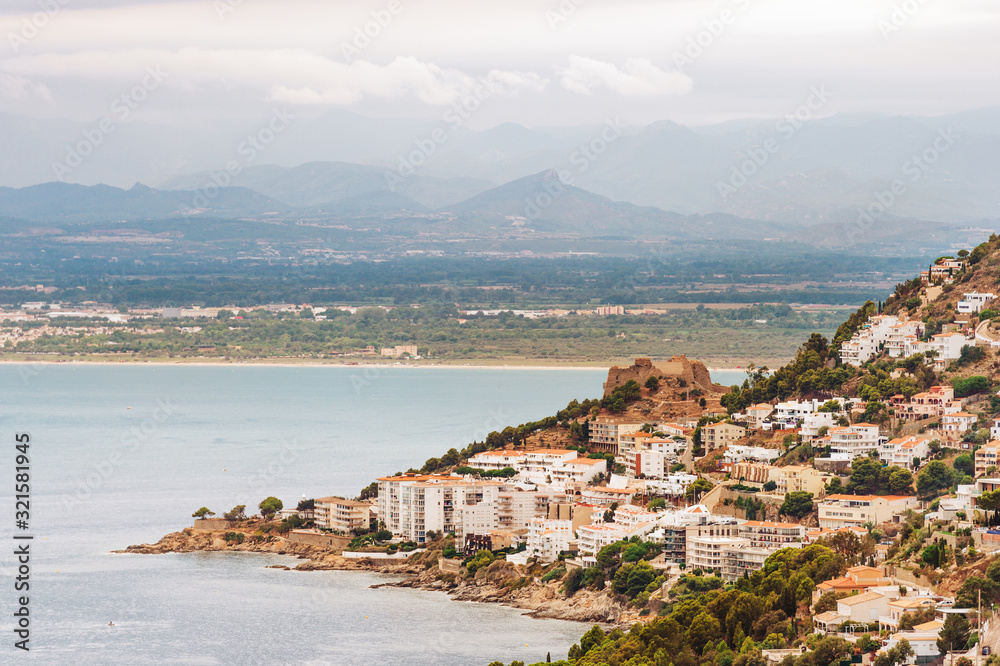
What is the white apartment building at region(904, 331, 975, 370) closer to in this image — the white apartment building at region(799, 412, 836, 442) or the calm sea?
the white apartment building at region(799, 412, 836, 442)

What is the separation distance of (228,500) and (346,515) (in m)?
5.82

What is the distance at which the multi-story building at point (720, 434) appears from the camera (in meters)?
35.2

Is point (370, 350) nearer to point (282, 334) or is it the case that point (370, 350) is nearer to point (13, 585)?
point (282, 334)

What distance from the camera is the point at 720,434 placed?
3538cm

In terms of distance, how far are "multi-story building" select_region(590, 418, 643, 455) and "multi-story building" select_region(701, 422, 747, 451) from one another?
2038mm

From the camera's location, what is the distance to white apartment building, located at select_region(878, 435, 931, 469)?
102 feet

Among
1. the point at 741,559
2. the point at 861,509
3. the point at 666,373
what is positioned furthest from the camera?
the point at 666,373

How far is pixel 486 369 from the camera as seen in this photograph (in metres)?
84.8

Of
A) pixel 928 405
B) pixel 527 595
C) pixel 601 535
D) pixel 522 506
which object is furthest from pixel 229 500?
pixel 928 405

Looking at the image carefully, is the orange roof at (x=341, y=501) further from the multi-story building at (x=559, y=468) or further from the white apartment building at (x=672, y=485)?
the white apartment building at (x=672, y=485)

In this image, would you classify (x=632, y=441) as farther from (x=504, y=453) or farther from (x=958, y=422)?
(x=958, y=422)

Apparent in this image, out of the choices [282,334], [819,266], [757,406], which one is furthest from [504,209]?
[757,406]

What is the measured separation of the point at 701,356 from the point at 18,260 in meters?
98.5

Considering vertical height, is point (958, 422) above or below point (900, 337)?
below
